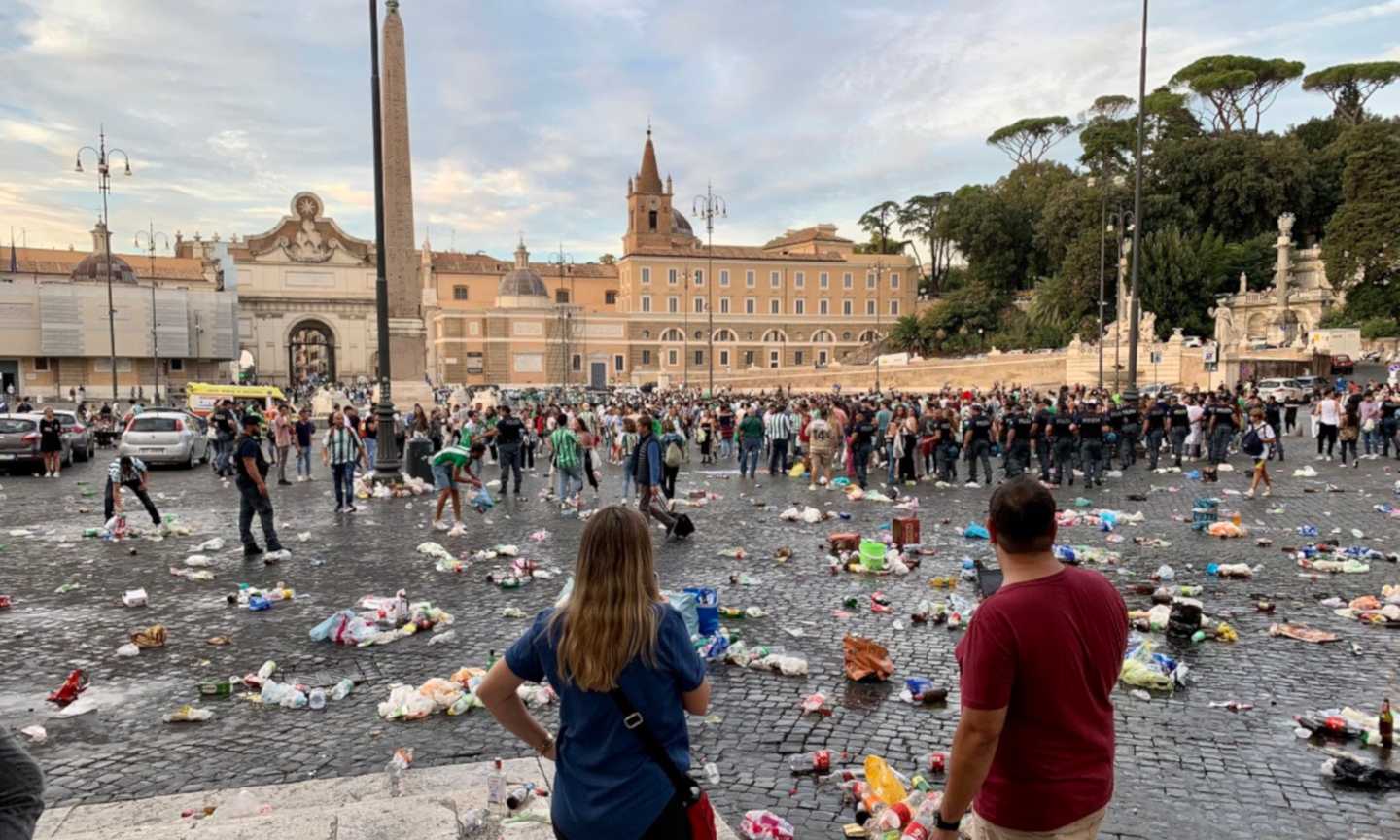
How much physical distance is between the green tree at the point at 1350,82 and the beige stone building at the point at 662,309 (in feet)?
113

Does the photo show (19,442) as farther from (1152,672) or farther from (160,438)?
(1152,672)

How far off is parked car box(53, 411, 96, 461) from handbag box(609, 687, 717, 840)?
80.1 ft

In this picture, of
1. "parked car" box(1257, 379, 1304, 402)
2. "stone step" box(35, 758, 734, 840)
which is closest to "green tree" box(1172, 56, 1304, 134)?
"parked car" box(1257, 379, 1304, 402)

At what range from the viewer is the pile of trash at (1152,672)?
5.80 meters

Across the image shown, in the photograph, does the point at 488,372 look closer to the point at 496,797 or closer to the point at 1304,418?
the point at 1304,418

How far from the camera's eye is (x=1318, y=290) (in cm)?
5112

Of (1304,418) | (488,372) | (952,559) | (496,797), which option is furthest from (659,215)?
(496,797)

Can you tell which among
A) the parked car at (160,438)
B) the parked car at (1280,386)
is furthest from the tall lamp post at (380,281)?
the parked car at (1280,386)

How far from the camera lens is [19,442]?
61.4 ft

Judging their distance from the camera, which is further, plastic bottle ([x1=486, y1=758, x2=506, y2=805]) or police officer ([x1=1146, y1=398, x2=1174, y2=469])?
police officer ([x1=1146, y1=398, x2=1174, y2=469])

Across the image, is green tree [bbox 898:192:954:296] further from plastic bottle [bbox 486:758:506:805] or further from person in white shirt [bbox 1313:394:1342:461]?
plastic bottle [bbox 486:758:506:805]

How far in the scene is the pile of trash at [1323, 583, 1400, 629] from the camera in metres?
7.14

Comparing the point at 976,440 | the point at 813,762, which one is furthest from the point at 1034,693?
the point at 976,440

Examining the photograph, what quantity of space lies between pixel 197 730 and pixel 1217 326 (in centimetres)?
5464
